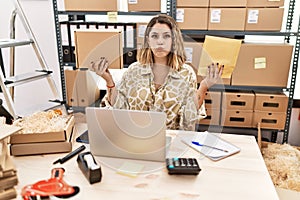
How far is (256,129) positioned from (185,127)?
1099 mm

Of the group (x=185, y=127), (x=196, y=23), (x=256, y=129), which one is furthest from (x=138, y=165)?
(x=256, y=129)

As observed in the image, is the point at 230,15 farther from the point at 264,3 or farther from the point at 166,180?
the point at 166,180

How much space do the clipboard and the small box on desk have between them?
0.50 m

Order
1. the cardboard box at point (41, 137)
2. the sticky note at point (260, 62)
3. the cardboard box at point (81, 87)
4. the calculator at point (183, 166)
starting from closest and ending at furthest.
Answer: the calculator at point (183, 166)
the cardboard box at point (41, 137)
the sticky note at point (260, 62)
the cardboard box at point (81, 87)

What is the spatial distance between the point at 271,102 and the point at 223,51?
1.93 ft

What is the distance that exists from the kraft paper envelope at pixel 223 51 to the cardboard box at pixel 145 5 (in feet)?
1.54

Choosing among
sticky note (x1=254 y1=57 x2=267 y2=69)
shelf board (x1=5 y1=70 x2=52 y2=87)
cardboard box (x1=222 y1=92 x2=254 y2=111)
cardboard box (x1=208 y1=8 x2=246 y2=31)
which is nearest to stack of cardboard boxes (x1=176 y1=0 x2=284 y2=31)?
cardboard box (x1=208 y1=8 x2=246 y2=31)

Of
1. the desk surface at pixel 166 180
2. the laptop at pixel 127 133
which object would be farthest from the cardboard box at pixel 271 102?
the laptop at pixel 127 133

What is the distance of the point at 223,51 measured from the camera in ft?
7.37

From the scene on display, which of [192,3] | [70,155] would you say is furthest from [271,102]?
[70,155]

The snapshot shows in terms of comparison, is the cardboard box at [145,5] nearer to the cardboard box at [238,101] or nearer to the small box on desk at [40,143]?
the cardboard box at [238,101]

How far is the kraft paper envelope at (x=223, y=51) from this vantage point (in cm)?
221

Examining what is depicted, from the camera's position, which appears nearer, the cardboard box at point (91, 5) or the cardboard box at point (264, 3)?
the cardboard box at point (264, 3)

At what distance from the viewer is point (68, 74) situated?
254cm
